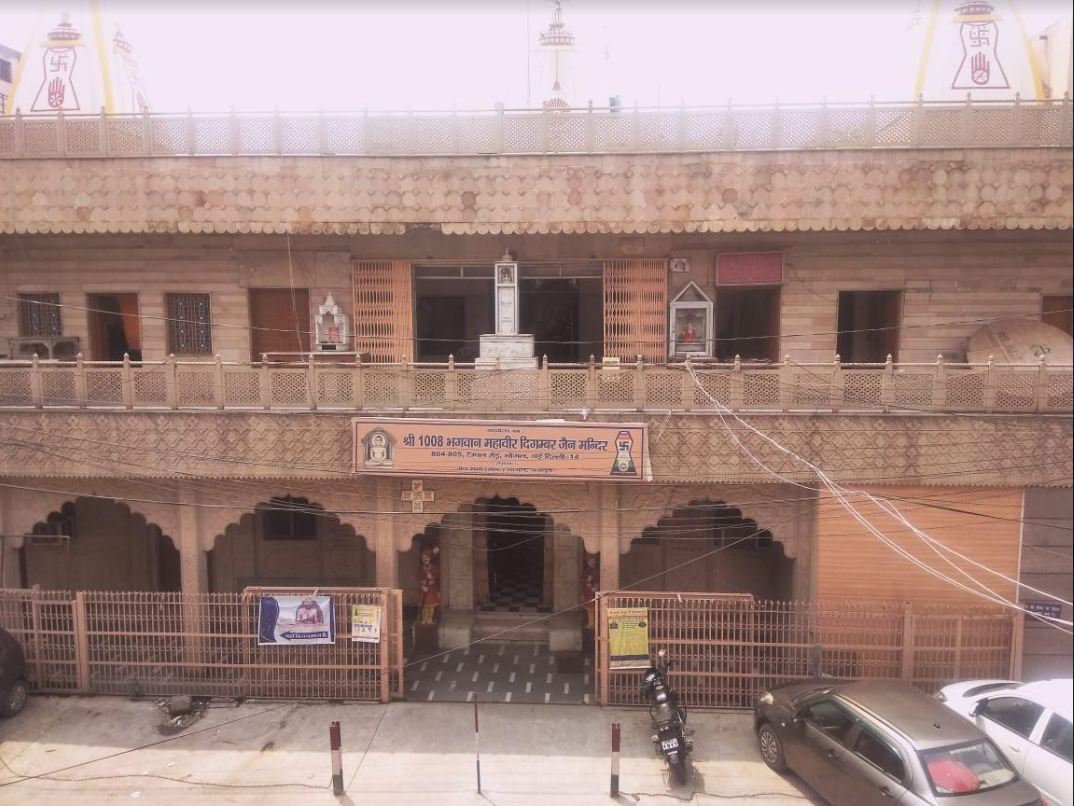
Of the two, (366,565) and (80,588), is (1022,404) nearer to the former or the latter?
(366,565)

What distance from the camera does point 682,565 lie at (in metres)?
14.1

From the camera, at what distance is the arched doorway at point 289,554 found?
14461 mm

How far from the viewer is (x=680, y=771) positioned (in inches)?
353

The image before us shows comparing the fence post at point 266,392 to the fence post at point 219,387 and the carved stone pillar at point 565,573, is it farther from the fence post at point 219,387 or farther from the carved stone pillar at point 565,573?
the carved stone pillar at point 565,573

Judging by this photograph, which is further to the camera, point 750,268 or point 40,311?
point 40,311

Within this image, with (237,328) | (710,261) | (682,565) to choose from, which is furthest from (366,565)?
(710,261)

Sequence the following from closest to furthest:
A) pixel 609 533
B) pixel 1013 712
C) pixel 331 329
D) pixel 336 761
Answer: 1. pixel 1013 712
2. pixel 336 761
3. pixel 609 533
4. pixel 331 329

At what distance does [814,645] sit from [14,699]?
11397 mm

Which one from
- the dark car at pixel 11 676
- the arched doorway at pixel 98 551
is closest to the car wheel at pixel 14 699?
the dark car at pixel 11 676

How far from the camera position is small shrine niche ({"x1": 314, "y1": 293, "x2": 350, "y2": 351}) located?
12.9m

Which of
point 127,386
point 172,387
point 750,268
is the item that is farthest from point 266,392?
point 750,268

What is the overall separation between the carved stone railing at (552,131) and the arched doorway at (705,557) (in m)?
6.64

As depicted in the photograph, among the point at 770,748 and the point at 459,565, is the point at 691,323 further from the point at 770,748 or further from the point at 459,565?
the point at 770,748

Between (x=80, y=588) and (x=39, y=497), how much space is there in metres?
3.48
